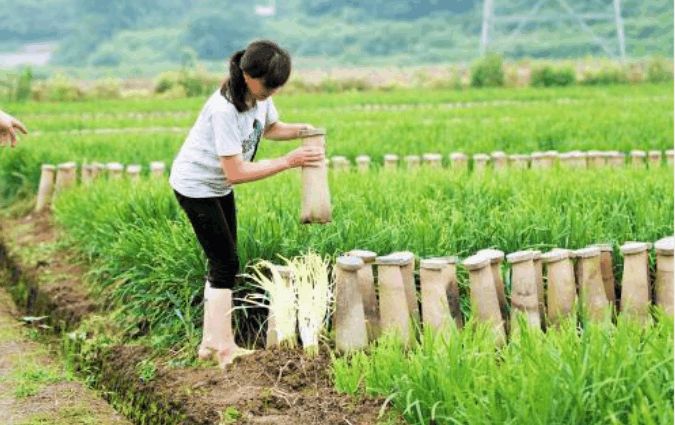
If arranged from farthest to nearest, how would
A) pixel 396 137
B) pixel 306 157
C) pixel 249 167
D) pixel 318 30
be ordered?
pixel 318 30 < pixel 396 137 < pixel 306 157 < pixel 249 167

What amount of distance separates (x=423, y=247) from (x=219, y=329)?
99cm

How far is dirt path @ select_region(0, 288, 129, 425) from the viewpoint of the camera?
4.41 m

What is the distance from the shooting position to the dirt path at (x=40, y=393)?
4.41 m

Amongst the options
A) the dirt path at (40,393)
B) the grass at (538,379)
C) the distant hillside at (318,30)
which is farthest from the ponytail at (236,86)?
the distant hillside at (318,30)

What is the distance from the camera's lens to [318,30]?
6856 cm

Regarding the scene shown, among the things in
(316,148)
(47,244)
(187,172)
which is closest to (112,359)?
(187,172)

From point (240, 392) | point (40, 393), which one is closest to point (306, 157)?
point (240, 392)

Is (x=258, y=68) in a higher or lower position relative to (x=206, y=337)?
higher

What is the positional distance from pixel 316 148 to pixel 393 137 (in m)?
6.13

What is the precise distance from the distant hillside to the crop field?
51.2m

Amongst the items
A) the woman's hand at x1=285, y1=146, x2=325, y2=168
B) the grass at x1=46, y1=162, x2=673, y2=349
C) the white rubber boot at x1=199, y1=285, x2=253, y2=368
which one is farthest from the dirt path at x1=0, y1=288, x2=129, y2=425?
the woman's hand at x1=285, y1=146, x2=325, y2=168

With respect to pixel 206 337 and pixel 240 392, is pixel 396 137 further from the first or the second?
pixel 240 392

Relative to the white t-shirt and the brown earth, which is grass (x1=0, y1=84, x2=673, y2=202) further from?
the white t-shirt

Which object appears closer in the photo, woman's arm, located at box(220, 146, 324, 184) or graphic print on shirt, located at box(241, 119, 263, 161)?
woman's arm, located at box(220, 146, 324, 184)
